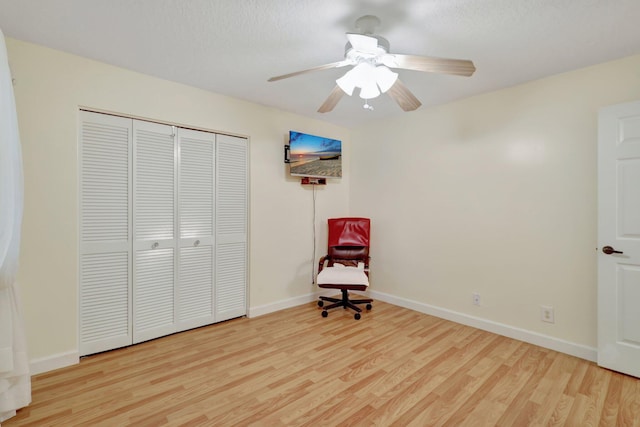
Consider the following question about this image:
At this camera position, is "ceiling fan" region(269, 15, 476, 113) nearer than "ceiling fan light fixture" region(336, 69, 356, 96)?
Yes

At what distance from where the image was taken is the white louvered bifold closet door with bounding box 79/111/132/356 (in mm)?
2367

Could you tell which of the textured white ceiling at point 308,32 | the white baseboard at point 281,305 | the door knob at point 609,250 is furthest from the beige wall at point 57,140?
the door knob at point 609,250

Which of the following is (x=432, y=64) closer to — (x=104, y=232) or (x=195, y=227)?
(x=195, y=227)

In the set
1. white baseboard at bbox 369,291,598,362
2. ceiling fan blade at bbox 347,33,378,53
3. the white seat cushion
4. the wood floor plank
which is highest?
ceiling fan blade at bbox 347,33,378,53

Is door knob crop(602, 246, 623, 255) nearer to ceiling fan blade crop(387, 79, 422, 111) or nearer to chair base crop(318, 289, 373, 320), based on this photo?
ceiling fan blade crop(387, 79, 422, 111)

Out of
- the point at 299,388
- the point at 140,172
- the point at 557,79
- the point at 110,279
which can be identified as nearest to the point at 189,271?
the point at 110,279

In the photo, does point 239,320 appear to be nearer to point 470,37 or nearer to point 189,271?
point 189,271

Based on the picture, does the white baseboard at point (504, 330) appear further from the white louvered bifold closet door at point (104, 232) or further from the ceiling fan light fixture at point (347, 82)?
the white louvered bifold closet door at point (104, 232)

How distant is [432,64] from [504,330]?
101 inches

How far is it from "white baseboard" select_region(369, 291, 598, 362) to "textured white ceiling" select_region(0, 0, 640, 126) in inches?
90.7

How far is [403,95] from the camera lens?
2.12 metres

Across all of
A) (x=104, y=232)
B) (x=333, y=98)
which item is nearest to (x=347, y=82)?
(x=333, y=98)

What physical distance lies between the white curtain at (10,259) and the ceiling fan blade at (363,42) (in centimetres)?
184

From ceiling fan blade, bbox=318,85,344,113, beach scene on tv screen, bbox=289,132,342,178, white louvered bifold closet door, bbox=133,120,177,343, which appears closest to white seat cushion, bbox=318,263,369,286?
beach scene on tv screen, bbox=289,132,342,178
